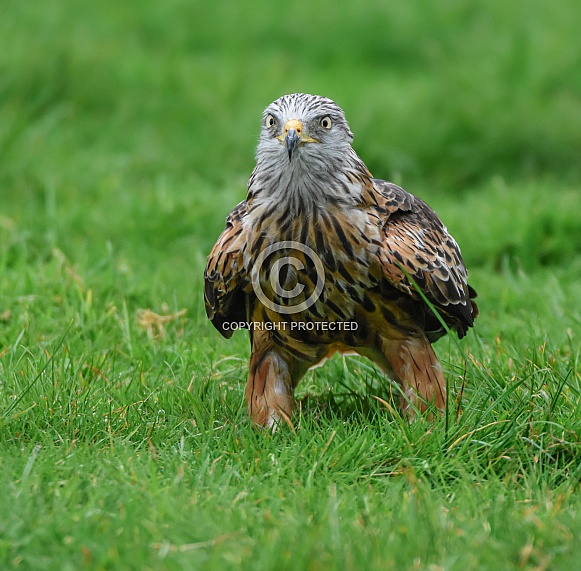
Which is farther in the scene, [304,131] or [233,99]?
[233,99]

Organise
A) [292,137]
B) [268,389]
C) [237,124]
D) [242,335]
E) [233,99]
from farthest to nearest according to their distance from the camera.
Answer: [233,99] → [237,124] → [242,335] → [268,389] → [292,137]

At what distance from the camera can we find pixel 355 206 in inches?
181

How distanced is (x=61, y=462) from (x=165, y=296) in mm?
2567

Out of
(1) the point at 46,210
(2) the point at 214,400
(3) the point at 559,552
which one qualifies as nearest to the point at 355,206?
(2) the point at 214,400

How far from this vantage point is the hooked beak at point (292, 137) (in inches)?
168

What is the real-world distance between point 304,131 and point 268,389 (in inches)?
49.2

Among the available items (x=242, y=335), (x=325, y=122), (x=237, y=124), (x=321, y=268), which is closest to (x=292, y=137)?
(x=325, y=122)

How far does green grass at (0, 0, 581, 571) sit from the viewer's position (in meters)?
3.55

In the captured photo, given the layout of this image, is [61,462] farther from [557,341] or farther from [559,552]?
[557,341]

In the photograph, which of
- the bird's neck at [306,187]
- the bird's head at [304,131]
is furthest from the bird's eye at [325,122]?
the bird's neck at [306,187]

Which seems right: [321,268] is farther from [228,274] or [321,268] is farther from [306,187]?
[228,274]

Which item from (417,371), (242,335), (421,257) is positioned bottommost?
(242,335)

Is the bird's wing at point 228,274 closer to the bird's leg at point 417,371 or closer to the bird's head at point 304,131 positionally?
the bird's head at point 304,131

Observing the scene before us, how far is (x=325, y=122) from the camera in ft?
14.8
